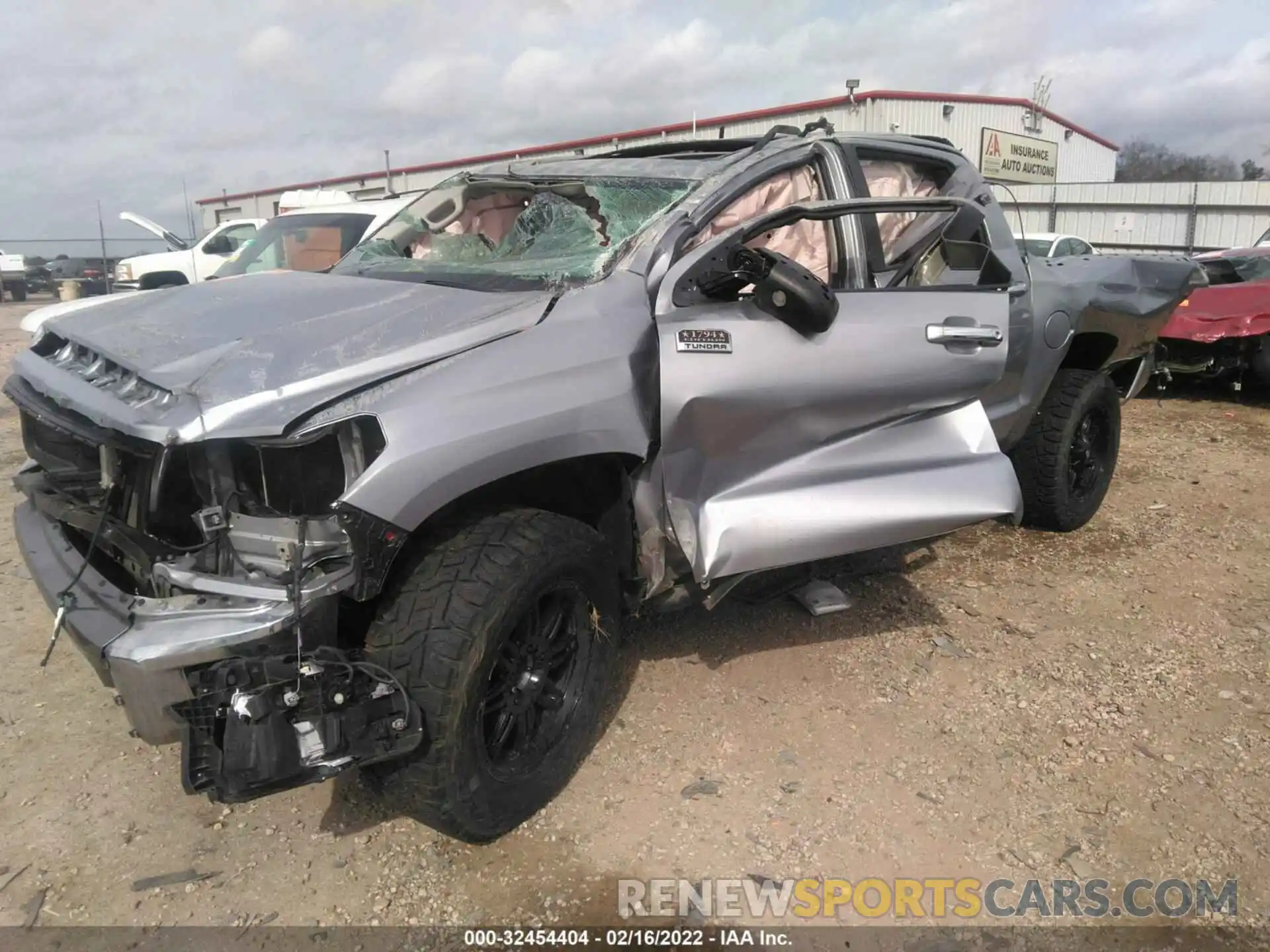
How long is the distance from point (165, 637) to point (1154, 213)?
25892 mm

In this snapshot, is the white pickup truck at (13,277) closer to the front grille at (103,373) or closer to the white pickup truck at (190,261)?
the white pickup truck at (190,261)

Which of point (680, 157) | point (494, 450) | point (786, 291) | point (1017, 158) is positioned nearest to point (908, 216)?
point (680, 157)

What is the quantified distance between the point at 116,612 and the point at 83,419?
1.90 feet

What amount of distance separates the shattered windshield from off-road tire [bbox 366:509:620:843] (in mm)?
855

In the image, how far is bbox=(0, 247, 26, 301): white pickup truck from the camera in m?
26.2

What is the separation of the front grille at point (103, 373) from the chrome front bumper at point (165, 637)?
19.9 inches

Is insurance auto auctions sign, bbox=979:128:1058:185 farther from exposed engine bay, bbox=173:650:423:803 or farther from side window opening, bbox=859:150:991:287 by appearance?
exposed engine bay, bbox=173:650:423:803

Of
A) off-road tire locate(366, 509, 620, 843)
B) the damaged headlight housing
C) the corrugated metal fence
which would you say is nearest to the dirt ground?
off-road tire locate(366, 509, 620, 843)

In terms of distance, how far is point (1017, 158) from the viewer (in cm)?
2669

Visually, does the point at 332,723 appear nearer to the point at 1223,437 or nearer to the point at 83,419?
the point at 83,419

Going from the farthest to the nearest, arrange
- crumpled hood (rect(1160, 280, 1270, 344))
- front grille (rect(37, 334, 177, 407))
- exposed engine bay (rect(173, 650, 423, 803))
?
crumpled hood (rect(1160, 280, 1270, 344)) → front grille (rect(37, 334, 177, 407)) → exposed engine bay (rect(173, 650, 423, 803))

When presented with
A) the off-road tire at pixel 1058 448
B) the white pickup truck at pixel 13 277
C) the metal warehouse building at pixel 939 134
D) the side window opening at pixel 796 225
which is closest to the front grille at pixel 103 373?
the side window opening at pixel 796 225

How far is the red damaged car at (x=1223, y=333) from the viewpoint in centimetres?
808

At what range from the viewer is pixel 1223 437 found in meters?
7.38
